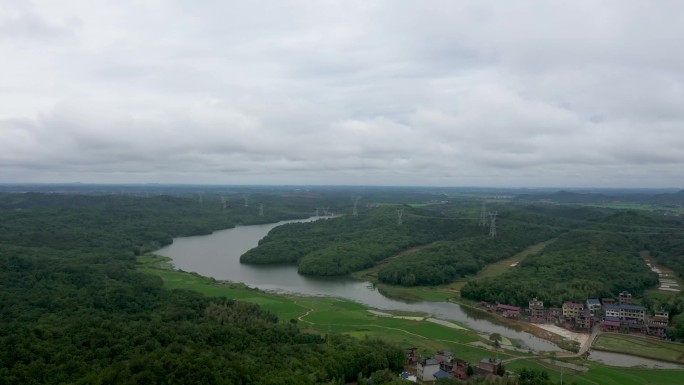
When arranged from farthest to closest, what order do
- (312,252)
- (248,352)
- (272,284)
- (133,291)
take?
(312,252) < (272,284) < (133,291) < (248,352)

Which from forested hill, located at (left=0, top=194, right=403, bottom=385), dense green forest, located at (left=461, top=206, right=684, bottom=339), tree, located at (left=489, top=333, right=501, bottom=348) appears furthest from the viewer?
dense green forest, located at (left=461, top=206, right=684, bottom=339)

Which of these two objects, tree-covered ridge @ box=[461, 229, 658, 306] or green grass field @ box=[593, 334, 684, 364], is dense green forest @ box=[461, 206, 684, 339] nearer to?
tree-covered ridge @ box=[461, 229, 658, 306]

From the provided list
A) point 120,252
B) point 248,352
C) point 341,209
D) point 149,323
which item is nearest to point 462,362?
point 248,352

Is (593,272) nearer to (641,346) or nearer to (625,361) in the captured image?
(641,346)

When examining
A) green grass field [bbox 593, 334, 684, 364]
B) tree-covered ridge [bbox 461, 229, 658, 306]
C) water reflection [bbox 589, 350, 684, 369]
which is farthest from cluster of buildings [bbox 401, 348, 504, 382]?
tree-covered ridge [bbox 461, 229, 658, 306]

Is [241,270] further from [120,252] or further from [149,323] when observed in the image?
[149,323]

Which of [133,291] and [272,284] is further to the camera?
[272,284]

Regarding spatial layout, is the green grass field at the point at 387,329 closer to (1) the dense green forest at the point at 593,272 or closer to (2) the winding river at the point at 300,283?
(2) the winding river at the point at 300,283
